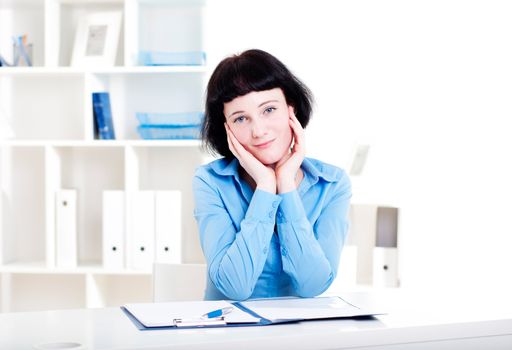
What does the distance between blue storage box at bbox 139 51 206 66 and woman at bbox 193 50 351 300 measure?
1.29 metres

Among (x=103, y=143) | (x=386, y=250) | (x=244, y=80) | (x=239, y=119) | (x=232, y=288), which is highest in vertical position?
(x=244, y=80)

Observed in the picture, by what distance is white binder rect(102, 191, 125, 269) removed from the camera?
3.55m

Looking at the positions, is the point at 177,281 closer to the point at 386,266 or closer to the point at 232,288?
the point at 232,288

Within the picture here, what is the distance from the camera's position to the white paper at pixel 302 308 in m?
1.62

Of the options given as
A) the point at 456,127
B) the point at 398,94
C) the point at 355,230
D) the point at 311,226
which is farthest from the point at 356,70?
the point at 311,226

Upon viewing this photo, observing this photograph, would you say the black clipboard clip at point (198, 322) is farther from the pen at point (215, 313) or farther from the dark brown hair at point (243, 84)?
the dark brown hair at point (243, 84)

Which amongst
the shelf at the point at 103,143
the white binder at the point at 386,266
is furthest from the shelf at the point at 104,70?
the white binder at the point at 386,266

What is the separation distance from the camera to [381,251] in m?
3.36

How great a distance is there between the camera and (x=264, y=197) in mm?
2062

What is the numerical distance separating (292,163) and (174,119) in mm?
1531

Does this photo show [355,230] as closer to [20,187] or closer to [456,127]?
[456,127]

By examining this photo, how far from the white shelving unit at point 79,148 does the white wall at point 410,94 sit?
27cm

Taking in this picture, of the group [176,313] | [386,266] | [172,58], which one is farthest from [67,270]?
[176,313]

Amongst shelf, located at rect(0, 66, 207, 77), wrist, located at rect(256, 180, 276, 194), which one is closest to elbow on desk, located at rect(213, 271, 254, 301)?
wrist, located at rect(256, 180, 276, 194)
